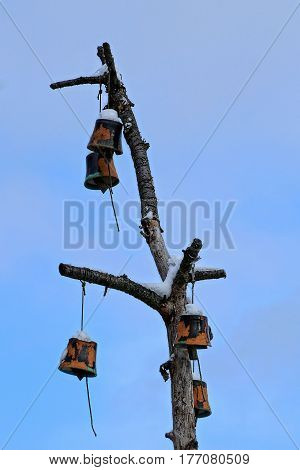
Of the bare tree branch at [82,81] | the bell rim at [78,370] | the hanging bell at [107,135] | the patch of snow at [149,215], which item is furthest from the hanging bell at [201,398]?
the bare tree branch at [82,81]

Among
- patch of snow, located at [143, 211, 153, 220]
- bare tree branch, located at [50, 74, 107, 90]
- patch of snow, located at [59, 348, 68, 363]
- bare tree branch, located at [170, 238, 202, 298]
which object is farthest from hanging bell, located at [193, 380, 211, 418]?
bare tree branch, located at [50, 74, 107, 90]

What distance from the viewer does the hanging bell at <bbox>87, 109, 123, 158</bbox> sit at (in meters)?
9.11

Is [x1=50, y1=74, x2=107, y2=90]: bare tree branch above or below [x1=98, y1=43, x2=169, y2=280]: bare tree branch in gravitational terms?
above

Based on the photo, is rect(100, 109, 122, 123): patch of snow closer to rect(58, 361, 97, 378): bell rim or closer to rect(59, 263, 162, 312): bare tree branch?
rect(59, 263, 162, 312): bare tree branch

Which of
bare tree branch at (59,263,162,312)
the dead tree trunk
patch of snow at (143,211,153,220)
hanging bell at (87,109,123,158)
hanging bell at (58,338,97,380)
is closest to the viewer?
the dead tree trunk

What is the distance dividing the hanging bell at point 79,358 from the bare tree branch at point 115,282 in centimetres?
87

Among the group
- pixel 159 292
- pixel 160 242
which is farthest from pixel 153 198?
pixel 159 292

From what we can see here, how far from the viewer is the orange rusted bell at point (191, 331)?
317 inches

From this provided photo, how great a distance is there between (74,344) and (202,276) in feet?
4.58

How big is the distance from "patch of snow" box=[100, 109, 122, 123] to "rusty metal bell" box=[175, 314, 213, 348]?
2235 millimetres

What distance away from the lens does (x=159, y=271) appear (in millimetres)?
8609

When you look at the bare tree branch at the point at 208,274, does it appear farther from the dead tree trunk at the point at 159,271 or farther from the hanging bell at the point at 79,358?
the hanging bell at the point at 79,358
